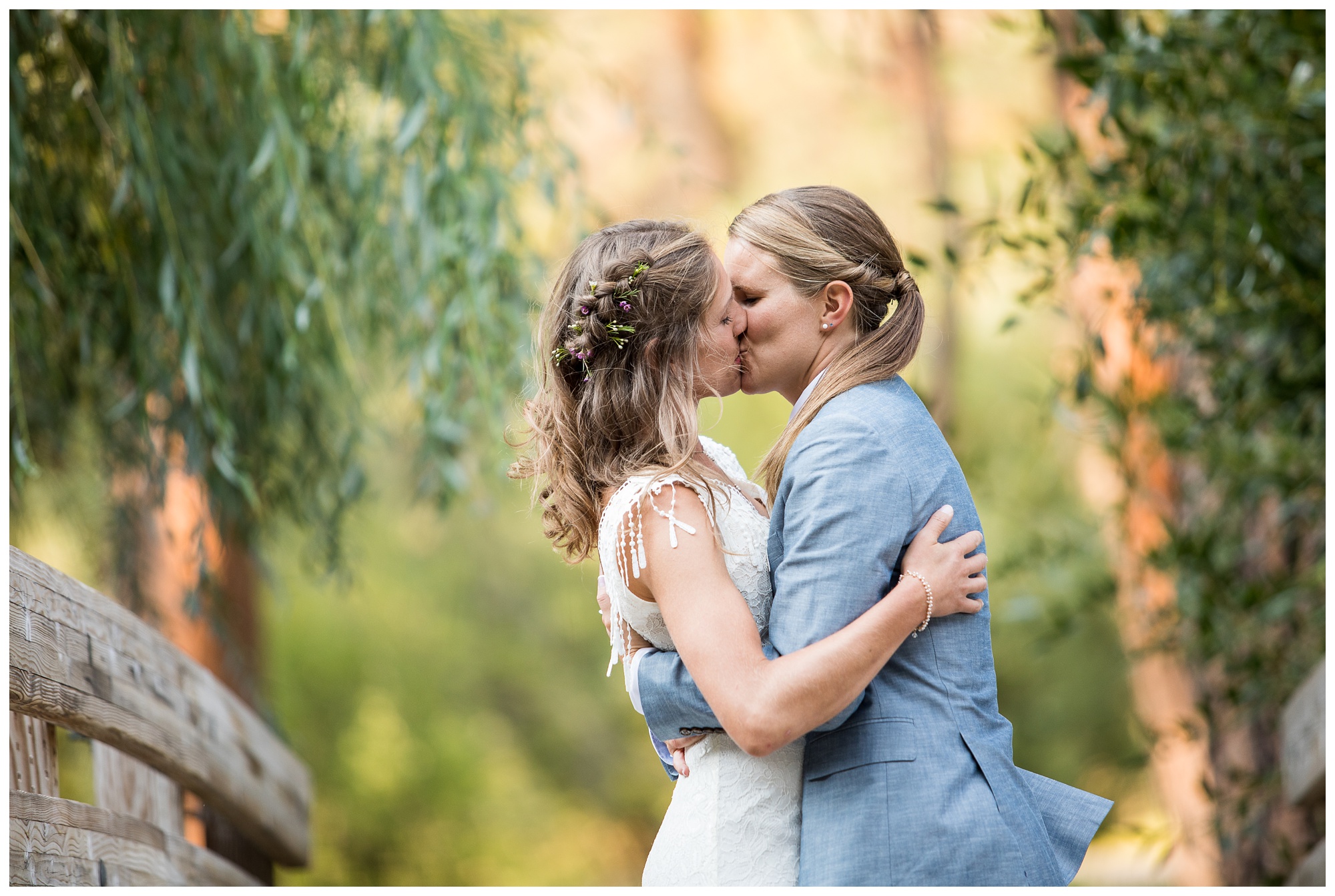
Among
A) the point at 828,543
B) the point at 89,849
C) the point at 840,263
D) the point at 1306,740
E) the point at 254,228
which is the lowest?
the point at 1306,740

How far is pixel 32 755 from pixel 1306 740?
7.61 ft

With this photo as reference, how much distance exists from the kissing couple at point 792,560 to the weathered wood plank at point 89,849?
826 millimetres

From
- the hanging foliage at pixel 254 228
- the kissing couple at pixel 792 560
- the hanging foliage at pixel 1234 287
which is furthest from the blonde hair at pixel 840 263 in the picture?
the hanging foliage at pixel 254 228

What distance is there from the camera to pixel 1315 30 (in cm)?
233

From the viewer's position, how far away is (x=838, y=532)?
139 centimetres

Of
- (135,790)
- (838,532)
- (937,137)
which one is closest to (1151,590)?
(838,532)

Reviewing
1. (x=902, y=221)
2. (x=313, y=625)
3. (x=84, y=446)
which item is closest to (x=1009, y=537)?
(x=902, y=221)

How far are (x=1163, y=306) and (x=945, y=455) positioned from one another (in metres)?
1.62

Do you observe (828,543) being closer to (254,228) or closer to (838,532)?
(838,532)

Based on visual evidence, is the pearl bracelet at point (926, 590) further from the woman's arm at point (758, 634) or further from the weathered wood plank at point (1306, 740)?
the weathered wood plank at point (1306, 740)

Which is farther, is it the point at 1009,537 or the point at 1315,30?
the point at 1009,537

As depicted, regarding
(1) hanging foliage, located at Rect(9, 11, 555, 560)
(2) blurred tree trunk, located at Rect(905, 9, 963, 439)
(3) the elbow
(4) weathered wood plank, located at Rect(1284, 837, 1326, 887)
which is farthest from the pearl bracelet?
(2) blurred tree trunk, located at Rect(905, 9, 963, 439)

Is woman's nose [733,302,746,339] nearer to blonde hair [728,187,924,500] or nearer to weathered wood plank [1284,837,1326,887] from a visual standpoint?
blonde hair [728,187,924,500]

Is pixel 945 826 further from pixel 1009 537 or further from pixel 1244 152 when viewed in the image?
pixel 1009 537
